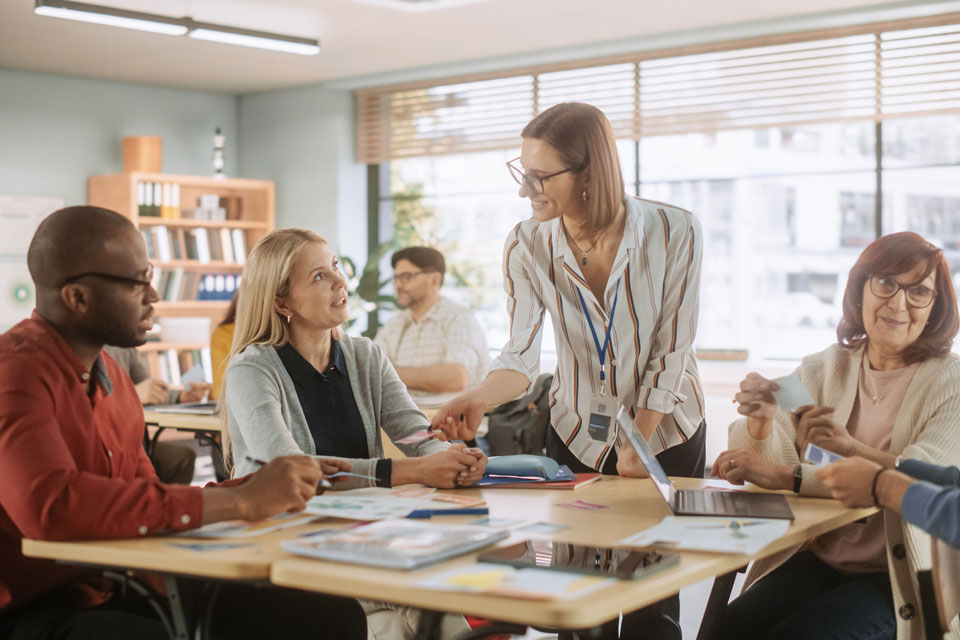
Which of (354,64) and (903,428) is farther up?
(354,64)

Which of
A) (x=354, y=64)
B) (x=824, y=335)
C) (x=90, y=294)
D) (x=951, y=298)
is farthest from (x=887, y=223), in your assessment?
(x=90, y=294)

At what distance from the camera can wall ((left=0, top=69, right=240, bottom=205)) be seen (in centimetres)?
803

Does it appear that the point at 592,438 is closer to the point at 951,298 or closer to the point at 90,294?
the point at 951,298

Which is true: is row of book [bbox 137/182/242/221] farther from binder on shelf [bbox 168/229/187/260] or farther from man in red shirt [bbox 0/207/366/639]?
man in red shirt [bbox 0/207/366/639]

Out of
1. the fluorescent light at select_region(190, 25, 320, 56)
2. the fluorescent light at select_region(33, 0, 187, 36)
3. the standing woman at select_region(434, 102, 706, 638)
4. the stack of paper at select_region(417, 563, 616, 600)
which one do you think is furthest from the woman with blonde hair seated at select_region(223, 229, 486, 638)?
Answer: the fluorescent light at select_region(190, 25, 320, 56)

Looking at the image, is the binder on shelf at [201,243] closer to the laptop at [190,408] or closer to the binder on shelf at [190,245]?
the binder on shelf at [190,245]

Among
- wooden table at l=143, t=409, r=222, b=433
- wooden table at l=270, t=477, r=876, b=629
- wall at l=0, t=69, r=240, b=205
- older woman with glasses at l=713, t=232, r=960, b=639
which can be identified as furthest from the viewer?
wall at l=0, t=69, r=240, b=205

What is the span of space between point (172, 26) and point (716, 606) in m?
5.38

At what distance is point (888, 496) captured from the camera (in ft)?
6.10

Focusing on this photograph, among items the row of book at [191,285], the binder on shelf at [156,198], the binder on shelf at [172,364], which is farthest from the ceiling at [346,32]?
the binder on shelf at [172,364]

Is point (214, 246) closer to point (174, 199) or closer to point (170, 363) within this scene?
point (174, 199)

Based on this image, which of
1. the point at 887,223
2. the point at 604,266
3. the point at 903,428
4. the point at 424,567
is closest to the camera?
the point at 424,567

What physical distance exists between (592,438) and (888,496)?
849 millimetres

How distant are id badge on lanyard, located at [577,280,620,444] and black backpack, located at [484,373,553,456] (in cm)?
235
